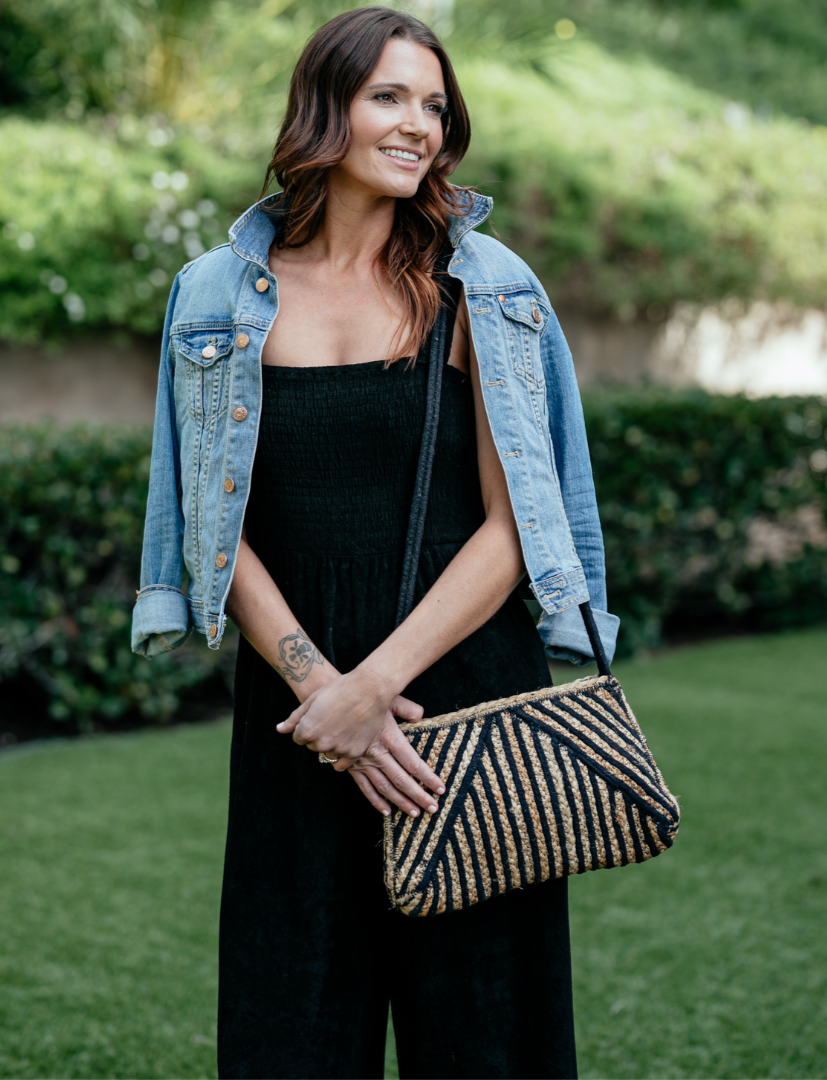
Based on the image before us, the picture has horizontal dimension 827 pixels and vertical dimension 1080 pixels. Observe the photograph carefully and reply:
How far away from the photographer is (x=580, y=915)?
3457 millimetres

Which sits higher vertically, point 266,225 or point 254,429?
point 266,225

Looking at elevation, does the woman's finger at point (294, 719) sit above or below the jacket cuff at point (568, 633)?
below

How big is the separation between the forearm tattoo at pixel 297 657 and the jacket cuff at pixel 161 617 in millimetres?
191

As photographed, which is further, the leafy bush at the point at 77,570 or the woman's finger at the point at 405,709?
the leafy bush at the point at 77,570

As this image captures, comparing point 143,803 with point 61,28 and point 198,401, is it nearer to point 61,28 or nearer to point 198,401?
point 198,401

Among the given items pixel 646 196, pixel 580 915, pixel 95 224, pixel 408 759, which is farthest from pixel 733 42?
pixel 408 759

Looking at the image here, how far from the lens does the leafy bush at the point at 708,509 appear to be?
6.36 m

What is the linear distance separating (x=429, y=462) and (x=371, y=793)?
1.68 feet

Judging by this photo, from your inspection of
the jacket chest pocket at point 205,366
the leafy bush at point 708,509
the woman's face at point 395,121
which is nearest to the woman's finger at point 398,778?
the jacket chest pocket at point 205,366

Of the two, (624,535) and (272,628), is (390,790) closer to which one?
(272,628)

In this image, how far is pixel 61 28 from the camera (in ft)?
23.2

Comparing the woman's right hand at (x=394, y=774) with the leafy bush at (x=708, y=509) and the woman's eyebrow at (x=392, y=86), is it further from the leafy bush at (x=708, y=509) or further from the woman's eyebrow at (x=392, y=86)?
the leafy bush at (x=708, y=509)

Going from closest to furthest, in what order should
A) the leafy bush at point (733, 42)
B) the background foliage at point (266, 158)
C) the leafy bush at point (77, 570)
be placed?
the leafy bush at point (77, 570)
the background foliage at point (266, 158)
the leafy bush at point (733, 42)

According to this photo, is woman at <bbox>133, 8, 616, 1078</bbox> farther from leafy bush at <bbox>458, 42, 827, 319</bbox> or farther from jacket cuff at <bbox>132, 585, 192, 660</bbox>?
leafy bush at <bbox>458, 42, 827, 319</bbox>
